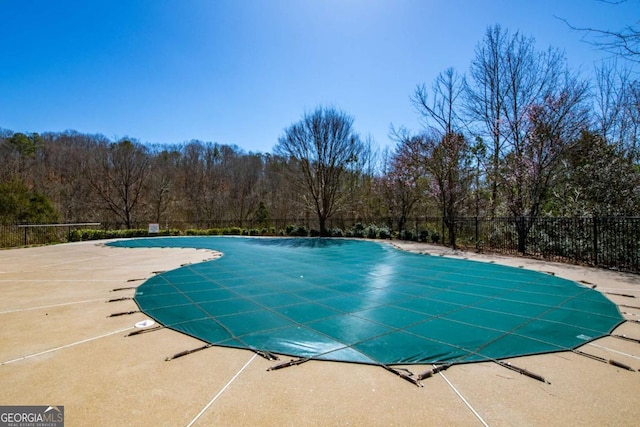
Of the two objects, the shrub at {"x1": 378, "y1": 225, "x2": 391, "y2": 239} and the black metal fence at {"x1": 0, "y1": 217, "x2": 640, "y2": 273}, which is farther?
the shrub at {"x1": 378, "y1": 225, "x2": 391, "y2": 239}

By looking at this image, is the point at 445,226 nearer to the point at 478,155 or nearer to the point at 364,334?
the point at 478,155

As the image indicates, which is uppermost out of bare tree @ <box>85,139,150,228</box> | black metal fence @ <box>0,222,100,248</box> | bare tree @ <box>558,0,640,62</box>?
bare tree @ <box>85,139,150,228</box>

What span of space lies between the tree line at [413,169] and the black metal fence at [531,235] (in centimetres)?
58

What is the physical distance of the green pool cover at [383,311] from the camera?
2.89m

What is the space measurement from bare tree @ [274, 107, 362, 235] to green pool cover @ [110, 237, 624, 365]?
11014 mm

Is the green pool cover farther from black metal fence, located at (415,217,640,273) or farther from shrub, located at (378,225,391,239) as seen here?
shrub, located at (378,225,391,239)

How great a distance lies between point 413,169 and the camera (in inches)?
591

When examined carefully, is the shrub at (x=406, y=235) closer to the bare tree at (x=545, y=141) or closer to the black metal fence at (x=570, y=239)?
the black metal fence at (x=570, y=239)

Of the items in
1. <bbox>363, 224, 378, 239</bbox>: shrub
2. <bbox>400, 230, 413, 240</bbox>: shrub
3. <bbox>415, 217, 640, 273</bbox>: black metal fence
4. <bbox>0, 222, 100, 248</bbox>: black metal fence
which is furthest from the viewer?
<bbox>363, 224, 378, 239</bbox>: shrub

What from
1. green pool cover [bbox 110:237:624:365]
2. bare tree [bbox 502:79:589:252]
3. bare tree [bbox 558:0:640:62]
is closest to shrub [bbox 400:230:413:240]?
bare tree [bbox 502:79:589:252]

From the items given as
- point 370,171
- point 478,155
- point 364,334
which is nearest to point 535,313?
point 364,334

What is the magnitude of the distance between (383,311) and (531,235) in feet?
A: 27.6

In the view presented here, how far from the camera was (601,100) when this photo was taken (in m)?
11.2

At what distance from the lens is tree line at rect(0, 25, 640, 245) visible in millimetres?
10172
